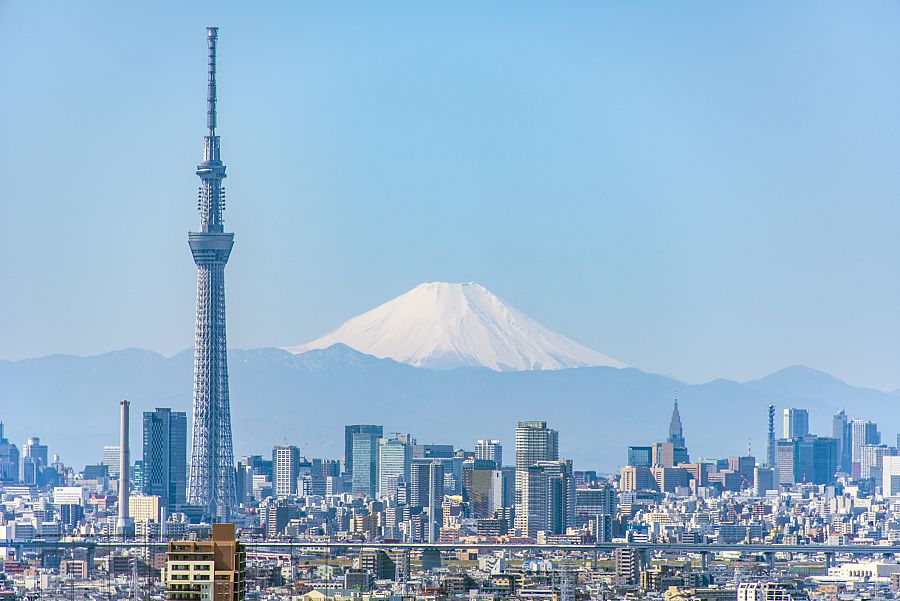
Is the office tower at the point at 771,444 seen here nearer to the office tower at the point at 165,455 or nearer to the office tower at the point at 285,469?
the office tower at the point at 285,469

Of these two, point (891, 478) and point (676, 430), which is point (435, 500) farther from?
point (676, 430)

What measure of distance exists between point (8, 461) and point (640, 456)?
57.8 feet

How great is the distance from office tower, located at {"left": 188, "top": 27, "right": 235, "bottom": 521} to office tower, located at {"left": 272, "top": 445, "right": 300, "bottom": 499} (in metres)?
7.82

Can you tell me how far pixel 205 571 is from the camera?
46.3 ft

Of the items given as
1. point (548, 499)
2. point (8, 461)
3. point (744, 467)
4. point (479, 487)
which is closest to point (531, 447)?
point (479, 487)

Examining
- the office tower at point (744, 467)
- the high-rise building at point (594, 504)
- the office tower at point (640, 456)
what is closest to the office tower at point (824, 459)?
the office tower at point (744, 467)

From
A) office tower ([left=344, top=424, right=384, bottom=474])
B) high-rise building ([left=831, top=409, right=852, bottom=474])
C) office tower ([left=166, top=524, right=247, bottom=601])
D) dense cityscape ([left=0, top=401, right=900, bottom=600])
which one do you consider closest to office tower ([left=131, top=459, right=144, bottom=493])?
dense cityscape ([left=0, top=401, right=900, bottom=600])

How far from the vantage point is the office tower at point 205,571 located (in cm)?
1403

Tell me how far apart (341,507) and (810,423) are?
2133 centimetres

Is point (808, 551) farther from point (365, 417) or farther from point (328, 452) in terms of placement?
point (365, 417)

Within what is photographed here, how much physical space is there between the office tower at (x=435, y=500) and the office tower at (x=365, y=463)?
159cm

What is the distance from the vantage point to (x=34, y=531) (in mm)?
38188

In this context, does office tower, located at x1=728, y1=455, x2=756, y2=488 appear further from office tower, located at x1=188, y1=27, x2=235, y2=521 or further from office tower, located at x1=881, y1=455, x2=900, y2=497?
office tower, located at x1=188, y1=27, x2=235, y2=521

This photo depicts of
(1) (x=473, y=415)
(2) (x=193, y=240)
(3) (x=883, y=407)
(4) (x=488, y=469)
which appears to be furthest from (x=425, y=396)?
(2) (x=193, y=240)
